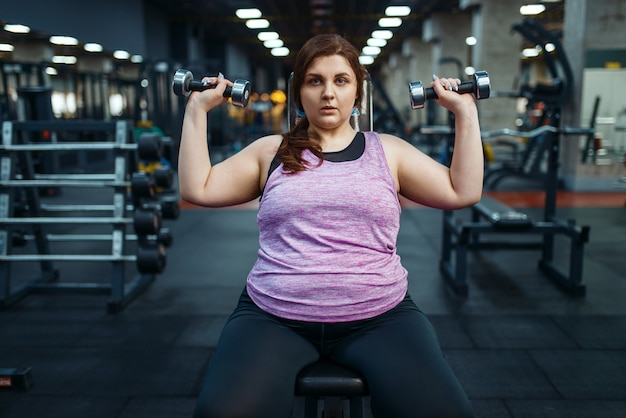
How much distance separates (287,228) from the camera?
3.81 feet

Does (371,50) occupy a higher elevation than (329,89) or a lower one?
higher

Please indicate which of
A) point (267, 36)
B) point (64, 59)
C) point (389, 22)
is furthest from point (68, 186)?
point (267, 36)

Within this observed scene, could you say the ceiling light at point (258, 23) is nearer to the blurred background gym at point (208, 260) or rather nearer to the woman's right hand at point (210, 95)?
the blurred background gym at point (208, 260)

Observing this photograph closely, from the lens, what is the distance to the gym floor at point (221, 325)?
1.78 m

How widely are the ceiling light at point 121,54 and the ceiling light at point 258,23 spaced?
3734 mm

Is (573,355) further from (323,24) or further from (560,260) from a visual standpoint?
(323,24)

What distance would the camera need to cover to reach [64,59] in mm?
7414

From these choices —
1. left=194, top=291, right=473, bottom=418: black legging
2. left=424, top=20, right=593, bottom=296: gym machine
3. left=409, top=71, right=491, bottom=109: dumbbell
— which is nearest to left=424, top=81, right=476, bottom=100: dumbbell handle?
left=409, top=71, right=491, bottom=109: dumbbell

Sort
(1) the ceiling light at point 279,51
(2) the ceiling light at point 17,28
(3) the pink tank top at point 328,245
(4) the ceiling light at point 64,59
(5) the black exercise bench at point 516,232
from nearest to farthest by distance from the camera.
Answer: (3) the pink tank top at point 328,245, (5) the black exercise bench at point 516,232, (2) the ceiling light at point 17,28, (4) the ceiling light at point 64,59, (1) the ceiling light at point 279,51

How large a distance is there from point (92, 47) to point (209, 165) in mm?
6343

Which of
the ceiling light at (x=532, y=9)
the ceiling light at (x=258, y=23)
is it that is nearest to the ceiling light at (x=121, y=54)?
the ceiling light at (x=258, y=23)

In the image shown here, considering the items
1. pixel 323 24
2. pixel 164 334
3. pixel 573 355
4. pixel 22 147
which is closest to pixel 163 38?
pixel 323 24

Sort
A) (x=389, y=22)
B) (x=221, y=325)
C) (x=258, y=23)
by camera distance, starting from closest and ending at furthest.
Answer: (x=221, y=325)
(x=389, y=22)
(x=258, y=23)

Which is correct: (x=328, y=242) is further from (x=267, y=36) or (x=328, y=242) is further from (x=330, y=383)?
(x=267, y=36)
